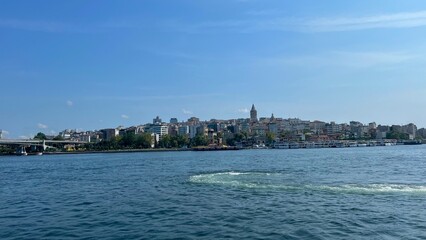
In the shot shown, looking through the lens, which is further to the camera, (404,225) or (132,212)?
(132,212)

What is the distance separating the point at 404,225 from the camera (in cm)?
1630

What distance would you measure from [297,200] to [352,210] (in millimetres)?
3731

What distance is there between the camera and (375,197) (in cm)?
2308

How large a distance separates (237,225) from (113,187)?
59.1 feet

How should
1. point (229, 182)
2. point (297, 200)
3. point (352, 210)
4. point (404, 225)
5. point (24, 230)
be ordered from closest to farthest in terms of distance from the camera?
point (404, 225) < point (24, 230) < point (352, 210) < point (297, 200) < point (229, 182)

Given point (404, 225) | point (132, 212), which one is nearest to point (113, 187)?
point (132, 212)

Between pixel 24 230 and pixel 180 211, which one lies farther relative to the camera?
pixel 180 211

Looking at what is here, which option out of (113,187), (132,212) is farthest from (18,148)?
(132,212)

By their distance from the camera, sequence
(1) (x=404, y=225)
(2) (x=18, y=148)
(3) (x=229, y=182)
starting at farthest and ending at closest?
1. (2) (x=18, y=148)
2. (3) (x=229, y=182)
3. (1) (x=404, y=225)

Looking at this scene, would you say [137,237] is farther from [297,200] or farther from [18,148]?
[18,148]

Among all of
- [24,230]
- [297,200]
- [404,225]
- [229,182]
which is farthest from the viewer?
[229,182]

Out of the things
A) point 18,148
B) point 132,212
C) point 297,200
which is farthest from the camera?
point 18,148

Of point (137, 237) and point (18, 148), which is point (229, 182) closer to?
point (137, 237)

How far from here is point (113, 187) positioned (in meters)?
32.8
